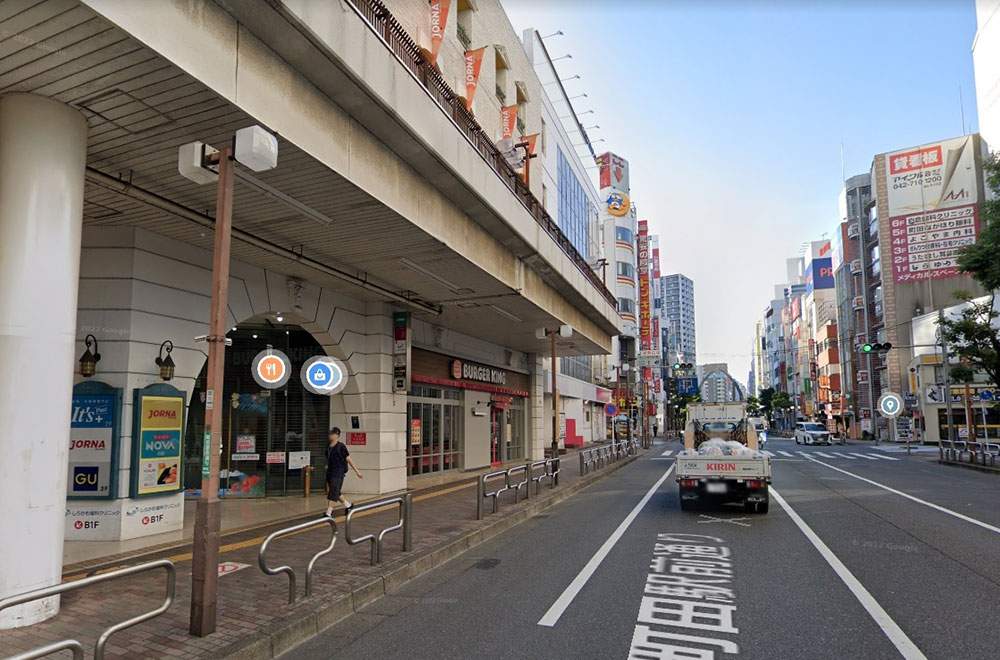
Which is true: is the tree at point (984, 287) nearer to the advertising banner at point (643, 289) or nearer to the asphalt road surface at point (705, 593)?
the asphalt road surface at point (705, 593)

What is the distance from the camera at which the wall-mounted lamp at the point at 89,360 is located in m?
8.76

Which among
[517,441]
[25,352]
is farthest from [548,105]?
[25,352]

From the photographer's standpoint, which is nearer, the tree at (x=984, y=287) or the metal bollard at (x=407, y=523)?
the metal bollard at (x=407, y=523)

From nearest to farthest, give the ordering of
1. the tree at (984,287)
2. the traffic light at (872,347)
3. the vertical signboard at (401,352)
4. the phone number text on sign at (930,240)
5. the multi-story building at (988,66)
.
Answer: the vertical signboard at (401,352), the tree at (984,287), the traffic light at (872,347), the multi-story building at (988,66), the phone number text on sign at (930,240)

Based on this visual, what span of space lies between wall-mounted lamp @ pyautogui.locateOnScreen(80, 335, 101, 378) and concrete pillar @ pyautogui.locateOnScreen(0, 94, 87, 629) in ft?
11.9

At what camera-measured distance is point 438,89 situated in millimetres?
10523

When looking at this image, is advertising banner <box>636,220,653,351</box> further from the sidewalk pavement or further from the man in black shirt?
the sidewalk pavement

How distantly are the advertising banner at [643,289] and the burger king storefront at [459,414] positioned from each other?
4037cm

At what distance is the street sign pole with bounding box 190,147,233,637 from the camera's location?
4.99 metres

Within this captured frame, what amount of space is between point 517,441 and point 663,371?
76.2 metres

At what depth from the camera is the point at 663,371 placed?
9894cm

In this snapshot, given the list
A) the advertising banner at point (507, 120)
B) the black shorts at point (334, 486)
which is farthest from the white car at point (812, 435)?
the black shorts at point (334, 486)

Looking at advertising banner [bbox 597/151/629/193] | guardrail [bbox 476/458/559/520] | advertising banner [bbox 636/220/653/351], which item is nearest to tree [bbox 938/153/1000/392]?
guardrail [bbox 476/458/559/520]

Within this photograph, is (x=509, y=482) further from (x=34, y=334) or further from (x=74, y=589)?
(x=74, y=589)
